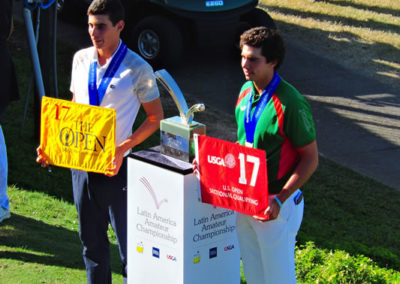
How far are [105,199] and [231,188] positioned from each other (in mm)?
928

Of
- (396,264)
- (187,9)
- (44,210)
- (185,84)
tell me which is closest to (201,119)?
(185,84)

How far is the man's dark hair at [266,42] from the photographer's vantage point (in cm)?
411

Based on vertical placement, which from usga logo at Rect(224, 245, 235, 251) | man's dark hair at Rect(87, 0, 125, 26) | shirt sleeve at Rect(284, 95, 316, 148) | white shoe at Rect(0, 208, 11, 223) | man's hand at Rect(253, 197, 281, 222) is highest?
man's dark hair at Rect(87, 0, 125, 26)

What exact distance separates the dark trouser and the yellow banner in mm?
128

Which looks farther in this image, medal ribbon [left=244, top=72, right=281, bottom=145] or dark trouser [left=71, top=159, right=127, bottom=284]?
dark trouser [left=71, top=159, right=127, bottom=284]

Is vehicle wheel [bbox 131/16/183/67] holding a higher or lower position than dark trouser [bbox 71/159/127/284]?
lower

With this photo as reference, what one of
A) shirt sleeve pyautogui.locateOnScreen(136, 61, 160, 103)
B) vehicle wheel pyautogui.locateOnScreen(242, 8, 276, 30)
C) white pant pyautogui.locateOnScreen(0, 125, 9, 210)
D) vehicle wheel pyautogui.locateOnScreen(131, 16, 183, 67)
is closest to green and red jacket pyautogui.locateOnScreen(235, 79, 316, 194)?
shirt sleeve pyautogui.locateOnScreen(136, 61, 160, 103)

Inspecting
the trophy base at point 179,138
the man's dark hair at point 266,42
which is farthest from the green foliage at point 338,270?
the man's dark hair at point 266,42

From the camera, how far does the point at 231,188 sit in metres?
4.25

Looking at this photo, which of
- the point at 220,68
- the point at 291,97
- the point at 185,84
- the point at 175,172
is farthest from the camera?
the point at 220,68

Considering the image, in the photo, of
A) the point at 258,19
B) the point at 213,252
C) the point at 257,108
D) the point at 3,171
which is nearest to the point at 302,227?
the point at 3,171

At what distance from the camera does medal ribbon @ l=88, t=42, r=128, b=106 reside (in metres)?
4.65

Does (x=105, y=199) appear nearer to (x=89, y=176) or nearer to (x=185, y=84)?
(x=89, y=176)

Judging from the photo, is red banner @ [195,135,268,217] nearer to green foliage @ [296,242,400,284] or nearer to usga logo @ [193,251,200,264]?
usga logo @ [193,251,200,264]
